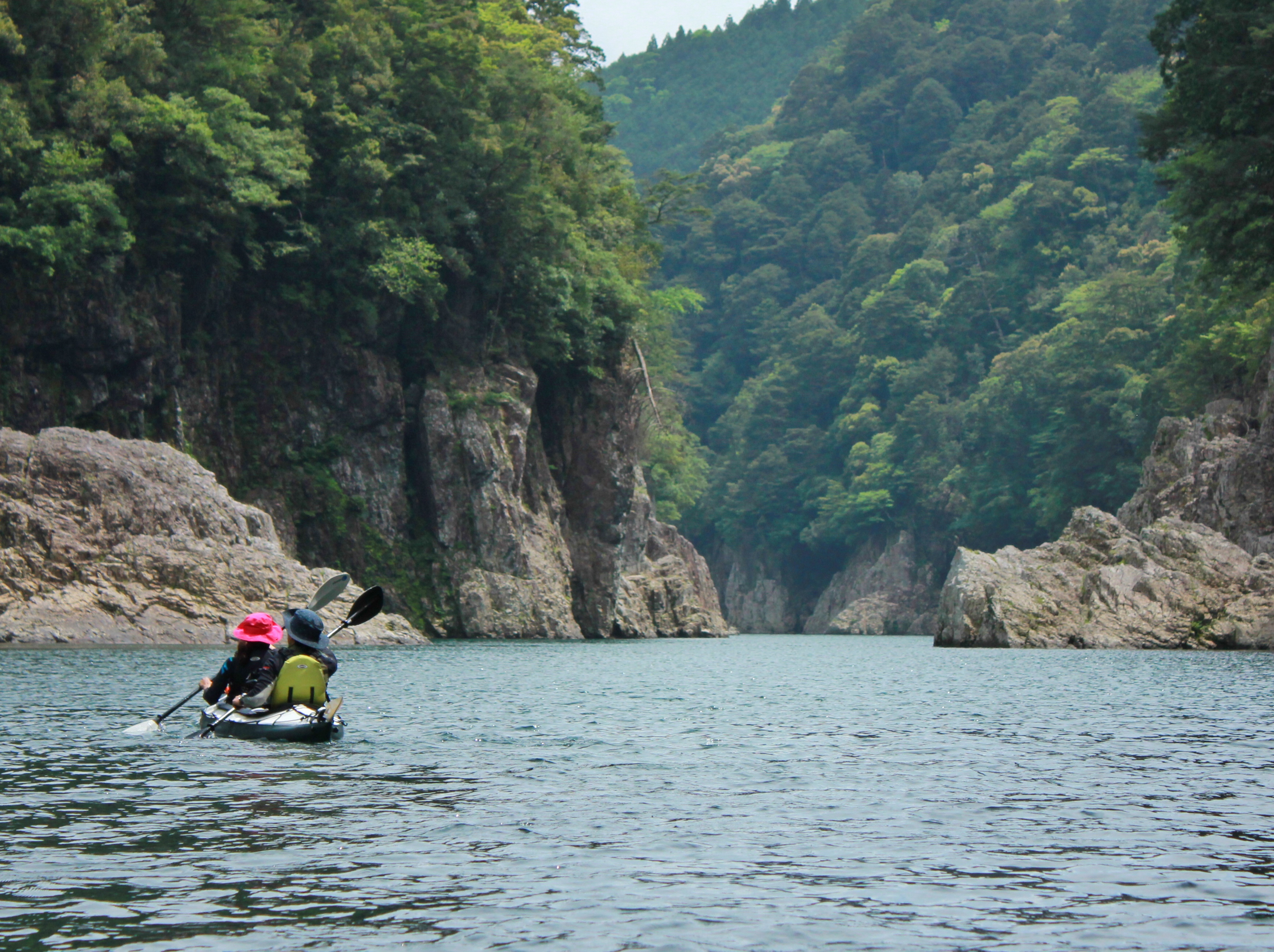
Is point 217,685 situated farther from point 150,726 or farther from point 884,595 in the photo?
point 884,595

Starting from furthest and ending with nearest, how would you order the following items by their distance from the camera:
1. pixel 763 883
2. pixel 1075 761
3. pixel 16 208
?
1. pixel 16 208
2. pixel 1075 761
3. pixel 763 883

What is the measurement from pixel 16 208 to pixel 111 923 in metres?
34.5

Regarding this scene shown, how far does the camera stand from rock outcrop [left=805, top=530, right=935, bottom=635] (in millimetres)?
100000

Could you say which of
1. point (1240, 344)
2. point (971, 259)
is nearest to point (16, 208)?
point (1240, 344)

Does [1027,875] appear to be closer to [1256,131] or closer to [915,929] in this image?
[915,929]

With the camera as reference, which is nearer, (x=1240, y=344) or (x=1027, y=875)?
(x=1027, y=875)

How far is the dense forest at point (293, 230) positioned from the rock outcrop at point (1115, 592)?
19663mm

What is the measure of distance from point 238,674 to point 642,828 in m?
8.12

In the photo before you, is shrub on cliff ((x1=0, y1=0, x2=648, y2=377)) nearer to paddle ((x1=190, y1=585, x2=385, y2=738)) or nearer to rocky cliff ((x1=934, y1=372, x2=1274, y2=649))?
rocky cliff ((x1=934, y1=372, x2=1274, y2=649))

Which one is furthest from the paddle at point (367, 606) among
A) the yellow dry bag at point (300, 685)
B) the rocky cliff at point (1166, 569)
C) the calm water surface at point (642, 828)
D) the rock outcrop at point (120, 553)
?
the rocky cliff at point (1166, 569)

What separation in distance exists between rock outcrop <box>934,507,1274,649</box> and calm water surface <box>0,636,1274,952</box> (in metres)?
20.4

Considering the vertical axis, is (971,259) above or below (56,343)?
above

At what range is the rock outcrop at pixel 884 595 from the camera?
100 meters

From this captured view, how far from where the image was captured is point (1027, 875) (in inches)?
370
